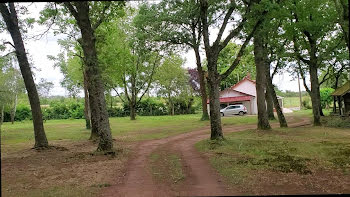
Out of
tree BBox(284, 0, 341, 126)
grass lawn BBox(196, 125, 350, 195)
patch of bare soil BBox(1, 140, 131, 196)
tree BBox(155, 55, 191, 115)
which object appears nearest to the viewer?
grass lawn BBox(196, 125, 350, 195)

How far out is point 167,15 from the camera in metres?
22.9

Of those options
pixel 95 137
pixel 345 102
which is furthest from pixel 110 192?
pixel 345 102

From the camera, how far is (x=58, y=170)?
30.2 ft

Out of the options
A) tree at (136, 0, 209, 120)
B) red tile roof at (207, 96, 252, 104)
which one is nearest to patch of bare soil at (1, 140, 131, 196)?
tree at (136, 0, 209, 120)

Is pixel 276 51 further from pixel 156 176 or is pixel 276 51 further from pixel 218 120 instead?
pixel 156 176

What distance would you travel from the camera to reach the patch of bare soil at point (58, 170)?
24.5 feet

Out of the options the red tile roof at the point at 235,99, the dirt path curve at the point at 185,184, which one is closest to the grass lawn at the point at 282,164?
the dirt path curve at the point at 185,184

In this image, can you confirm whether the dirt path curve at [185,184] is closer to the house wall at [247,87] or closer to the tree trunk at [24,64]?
the tree trunk at [24,64]

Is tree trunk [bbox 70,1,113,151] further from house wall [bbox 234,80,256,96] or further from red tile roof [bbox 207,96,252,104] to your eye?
house wall [bbox 234,80,256,96]

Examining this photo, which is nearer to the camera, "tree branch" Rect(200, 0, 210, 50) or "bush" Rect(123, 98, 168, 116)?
"tree branch" Rect(200, 0, 210, 50)

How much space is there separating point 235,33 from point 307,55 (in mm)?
11911

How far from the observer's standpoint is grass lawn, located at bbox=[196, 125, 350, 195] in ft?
21.7

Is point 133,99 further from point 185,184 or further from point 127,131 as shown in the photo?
point 185,184

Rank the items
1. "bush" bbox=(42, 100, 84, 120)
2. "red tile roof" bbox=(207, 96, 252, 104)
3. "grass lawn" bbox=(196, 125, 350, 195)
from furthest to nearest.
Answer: "bush" bbox=(42, 100, 84, 120), "red tile roof" bbox=(207, 96, 252, 104), "grass lawn" bbox=(196, 125, 350, 195)
